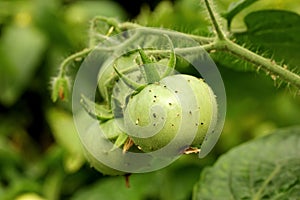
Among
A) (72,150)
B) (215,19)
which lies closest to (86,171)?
(72,150)

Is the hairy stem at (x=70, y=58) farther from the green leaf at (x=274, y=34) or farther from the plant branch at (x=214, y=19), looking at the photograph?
the green leaf at (x=274, y=34)

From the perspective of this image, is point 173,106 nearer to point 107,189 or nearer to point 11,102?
point 107,189

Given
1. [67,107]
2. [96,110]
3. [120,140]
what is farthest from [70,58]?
[67,107]

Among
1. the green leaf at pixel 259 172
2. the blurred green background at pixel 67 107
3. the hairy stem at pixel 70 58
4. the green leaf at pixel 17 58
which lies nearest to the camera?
the hairy stem at pixel 70 58

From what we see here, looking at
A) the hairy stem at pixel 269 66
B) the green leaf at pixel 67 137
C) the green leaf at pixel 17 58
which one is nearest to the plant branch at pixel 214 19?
the hairy stem at pixel 269 66

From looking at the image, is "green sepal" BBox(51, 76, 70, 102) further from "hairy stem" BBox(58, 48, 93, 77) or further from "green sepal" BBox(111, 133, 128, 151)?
"green sepal" BBox(111, 133, 128, 151)
